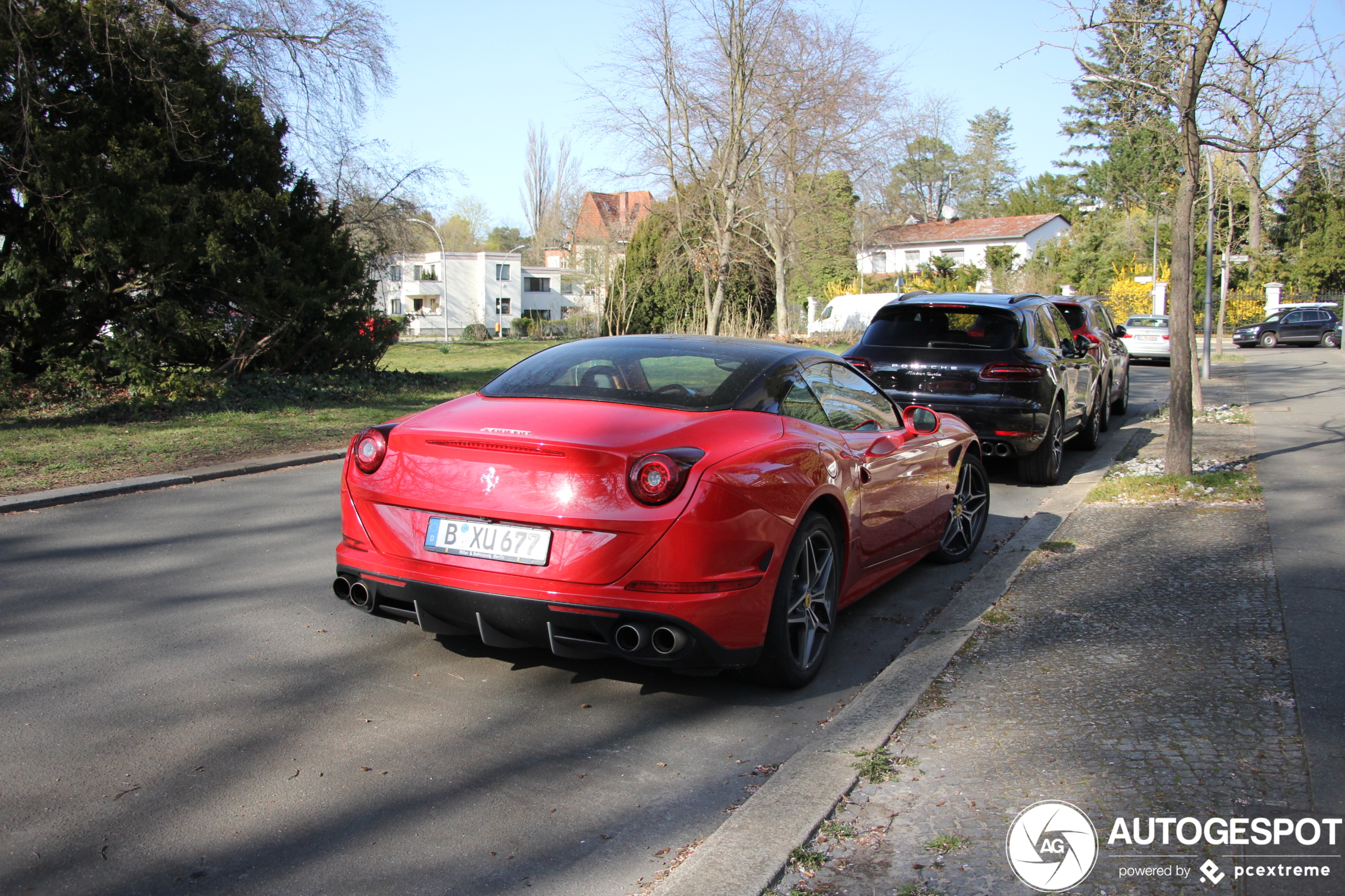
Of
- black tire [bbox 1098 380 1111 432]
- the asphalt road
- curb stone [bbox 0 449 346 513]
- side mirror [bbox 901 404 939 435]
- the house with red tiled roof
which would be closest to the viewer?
the asphalt road

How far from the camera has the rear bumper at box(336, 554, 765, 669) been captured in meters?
3.60

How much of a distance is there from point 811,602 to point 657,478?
3.67ft

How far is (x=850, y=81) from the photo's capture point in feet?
91.0

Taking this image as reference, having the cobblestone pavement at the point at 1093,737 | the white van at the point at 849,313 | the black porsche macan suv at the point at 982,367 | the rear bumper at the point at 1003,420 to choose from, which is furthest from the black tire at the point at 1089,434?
the white van at the point at 849,313

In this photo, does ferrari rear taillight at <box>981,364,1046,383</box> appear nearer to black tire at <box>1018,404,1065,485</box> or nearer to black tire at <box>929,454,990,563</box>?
black tire at <box>1018,404,1065,485</box>

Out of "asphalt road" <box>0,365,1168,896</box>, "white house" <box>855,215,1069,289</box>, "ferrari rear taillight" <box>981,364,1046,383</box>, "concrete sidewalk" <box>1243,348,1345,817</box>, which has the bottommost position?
"asphalt road" <box>0,365,1168,896</box>

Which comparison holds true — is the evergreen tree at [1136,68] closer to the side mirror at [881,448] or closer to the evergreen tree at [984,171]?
the side mirror at [881,448]

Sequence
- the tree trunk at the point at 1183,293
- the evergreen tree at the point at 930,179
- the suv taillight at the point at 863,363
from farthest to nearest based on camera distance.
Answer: the evergreen tree at the point at 930,179 < the suv taillight at the point at 863,363 < the tree trunk at the point at 1183,293

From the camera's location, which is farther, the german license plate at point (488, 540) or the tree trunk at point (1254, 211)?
the tree trunk at point (1254, 211)

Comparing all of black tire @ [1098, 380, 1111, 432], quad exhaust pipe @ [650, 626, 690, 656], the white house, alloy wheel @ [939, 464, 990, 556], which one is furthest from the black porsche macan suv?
the white house

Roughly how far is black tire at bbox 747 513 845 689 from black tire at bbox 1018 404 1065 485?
17.2 feet

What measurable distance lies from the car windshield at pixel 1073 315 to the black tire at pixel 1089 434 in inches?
39.6

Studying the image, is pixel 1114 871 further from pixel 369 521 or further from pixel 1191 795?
pixel 369 521

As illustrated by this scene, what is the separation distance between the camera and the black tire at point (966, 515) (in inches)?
256
